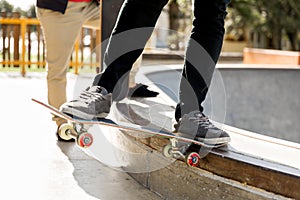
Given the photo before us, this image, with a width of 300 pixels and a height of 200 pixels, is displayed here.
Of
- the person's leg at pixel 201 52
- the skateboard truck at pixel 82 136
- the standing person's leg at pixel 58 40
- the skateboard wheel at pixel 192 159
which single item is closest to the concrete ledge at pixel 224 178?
the skateboard wheel at pixel 192 159

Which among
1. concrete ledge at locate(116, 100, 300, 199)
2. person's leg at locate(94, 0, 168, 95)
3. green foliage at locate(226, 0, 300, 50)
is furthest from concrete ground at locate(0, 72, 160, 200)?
green foliage at locate(226, 0, 300, 50)

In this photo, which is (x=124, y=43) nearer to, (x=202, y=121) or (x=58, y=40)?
(x=202, y=121)

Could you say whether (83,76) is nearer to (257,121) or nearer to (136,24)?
(136,24)

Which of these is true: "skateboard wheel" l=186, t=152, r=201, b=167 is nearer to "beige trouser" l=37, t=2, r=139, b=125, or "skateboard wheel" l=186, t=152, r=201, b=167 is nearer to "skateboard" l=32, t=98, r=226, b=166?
"skateboard" l=32, t=98, r=226, b=166

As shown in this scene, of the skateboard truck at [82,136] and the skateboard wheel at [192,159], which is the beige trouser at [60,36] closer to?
the skateboard truck at [82,136]

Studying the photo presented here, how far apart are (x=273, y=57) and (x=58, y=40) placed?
35.2ft

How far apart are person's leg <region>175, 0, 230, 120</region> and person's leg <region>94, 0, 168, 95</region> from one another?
25 cm

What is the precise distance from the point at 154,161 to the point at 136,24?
84 centimetres

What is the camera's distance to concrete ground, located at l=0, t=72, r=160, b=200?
316cm

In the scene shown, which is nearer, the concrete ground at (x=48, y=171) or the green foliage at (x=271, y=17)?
the concrete ground at (x=48, y=171)

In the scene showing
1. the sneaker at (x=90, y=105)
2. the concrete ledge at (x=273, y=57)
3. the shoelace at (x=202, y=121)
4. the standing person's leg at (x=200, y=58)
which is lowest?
the concrete ledge at (x=273, y=57)

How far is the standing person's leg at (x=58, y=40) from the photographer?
4266 mm

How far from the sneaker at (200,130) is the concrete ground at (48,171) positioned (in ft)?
1.76

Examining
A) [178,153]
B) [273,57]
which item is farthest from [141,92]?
[273,57]
